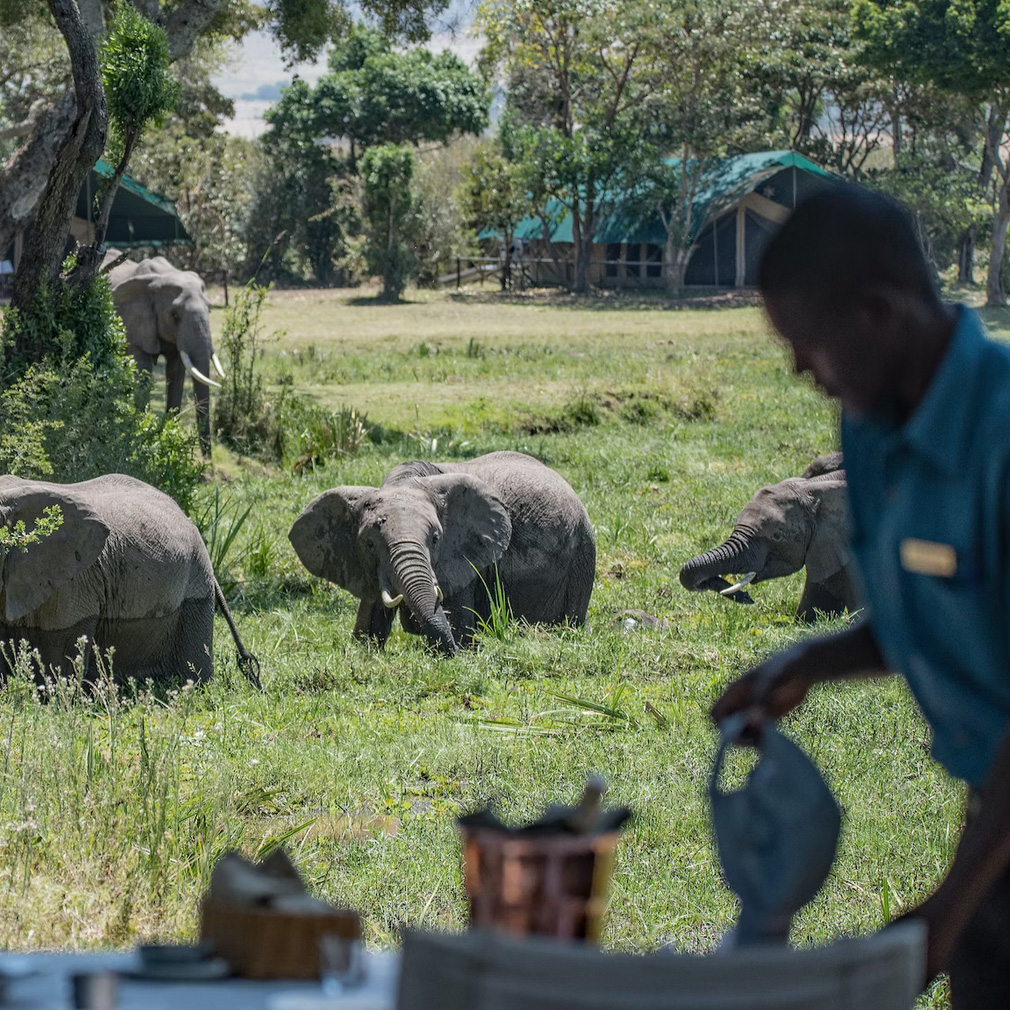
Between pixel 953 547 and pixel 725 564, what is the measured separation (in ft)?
22.9

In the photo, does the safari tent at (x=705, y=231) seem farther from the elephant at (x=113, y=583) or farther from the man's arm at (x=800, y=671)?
the man's arm at (x=800, y=671)

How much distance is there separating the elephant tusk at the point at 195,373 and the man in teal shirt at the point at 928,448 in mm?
12685

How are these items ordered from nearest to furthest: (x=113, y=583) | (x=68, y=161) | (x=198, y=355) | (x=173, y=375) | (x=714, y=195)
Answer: (x=113, y=583), (x=68, y=161), (x=198, y=355), (x=173, y=375), (x=714, y=195)

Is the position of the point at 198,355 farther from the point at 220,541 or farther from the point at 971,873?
the point at 971,873

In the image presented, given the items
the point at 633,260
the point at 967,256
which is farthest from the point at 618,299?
the point at 967,256

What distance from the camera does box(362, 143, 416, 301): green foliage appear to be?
3744 cm

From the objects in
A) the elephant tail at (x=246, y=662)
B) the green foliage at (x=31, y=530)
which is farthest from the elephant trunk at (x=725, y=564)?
the green foliage at (x=31, y=530)

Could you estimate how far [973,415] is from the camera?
1.86 meters

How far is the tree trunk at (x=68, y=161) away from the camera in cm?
961

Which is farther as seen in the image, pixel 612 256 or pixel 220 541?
pixel 612 256

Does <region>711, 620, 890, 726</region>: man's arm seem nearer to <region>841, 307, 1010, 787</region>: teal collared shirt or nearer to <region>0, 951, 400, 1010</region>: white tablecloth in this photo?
<region>841, 307, 1010, 787</region>: teal collared shirt

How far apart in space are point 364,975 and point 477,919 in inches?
8.0

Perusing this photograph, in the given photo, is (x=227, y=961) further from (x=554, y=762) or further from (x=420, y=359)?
(x=420, y=359)

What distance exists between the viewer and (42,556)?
6.76 metres
